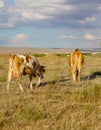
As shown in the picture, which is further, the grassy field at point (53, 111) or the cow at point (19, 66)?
the cow at point (19, 66)

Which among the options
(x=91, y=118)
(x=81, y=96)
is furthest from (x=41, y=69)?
(x=91, y=118)

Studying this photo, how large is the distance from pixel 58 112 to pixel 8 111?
4.44 feet

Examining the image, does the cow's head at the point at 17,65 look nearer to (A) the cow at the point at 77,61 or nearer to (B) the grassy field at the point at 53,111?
(B) the grassy field at the point at 53,111

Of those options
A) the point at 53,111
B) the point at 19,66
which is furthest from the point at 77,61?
the point at 53,111

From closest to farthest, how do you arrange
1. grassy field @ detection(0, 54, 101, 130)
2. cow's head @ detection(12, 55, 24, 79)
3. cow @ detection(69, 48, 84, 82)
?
1. grassy field @ detection(0, 54, 101, 130)
2. cow's head @ detection(12, 55, 24, 79)
3. cow @ detection(69, 48, 84, 82)

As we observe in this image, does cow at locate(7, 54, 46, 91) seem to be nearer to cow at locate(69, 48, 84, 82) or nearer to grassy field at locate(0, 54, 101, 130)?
grassy field at locate(0, 54, 101, 130)

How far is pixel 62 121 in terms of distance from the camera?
361 inches

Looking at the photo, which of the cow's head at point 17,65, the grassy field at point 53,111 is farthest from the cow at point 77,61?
the grassy field at point 53,111

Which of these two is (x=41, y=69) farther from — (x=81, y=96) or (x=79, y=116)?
(x=79, y=116)

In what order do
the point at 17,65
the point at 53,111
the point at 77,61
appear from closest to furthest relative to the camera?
1. the point at 53,111
2. the point at 17,65
3. the point at 77,61

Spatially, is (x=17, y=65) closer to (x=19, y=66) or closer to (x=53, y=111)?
(x=19, y=66)

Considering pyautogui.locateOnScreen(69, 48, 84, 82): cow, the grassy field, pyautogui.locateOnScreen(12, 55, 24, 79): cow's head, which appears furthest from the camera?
pyautogui.locateOnScreen(69, 48, 84, 82): cow

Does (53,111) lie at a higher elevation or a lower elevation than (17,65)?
lower

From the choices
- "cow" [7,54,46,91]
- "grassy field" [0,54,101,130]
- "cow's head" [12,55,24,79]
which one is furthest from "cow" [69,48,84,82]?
"grassy field" [0,54,101,130]
